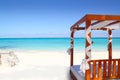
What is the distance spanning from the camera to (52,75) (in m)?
8.66

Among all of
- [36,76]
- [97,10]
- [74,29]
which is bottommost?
[36,76]

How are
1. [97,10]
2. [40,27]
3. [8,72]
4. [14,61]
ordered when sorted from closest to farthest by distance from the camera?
[8,72]
[14,61]
[97,10]
[40,27]

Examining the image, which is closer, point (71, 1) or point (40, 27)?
point (71, 1)

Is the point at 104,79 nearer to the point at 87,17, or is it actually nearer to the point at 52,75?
the point at 87,17

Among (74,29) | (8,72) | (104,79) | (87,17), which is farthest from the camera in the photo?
(8,72)

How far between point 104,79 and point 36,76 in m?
3.31

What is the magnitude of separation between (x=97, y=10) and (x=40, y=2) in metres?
8.30

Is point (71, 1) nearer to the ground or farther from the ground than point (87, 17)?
farther from the ground

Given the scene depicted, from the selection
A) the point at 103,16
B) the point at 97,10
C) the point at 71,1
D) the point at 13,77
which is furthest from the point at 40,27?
the point at 103,16

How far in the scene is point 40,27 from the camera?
47.6m

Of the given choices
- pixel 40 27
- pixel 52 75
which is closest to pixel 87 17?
pixel 52 75

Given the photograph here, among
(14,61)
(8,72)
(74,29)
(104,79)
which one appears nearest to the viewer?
(104,79)

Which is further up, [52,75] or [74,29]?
[74,29]

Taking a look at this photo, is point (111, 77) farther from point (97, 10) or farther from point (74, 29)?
point (97, 10)
